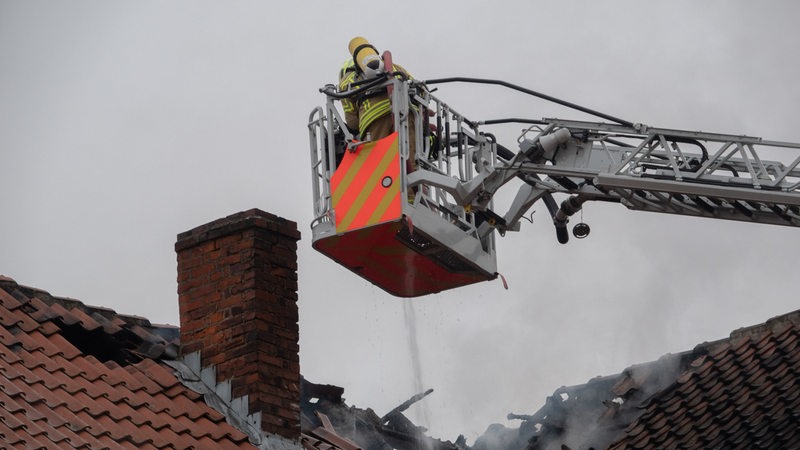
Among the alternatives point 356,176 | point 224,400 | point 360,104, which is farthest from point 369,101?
point 224,400

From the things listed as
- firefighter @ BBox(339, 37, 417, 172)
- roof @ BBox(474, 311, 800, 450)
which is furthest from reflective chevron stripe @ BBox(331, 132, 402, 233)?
roof @ BBox(474, 311, 800, 450)

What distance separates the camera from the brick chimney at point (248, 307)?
38.6ft

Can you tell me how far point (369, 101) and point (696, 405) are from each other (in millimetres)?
5098

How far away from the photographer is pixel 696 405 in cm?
1625

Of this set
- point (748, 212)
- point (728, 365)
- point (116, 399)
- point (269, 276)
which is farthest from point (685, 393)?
point (116, 399)

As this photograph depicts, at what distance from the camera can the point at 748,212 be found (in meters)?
13.0

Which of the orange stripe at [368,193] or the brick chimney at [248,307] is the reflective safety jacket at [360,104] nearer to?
the orange stripe at [368,193]

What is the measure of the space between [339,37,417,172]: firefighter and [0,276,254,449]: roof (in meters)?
2.24

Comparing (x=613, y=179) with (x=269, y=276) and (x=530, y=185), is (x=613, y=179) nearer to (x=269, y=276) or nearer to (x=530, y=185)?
(x=530, y=185)

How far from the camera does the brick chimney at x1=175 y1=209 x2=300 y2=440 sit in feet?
38.6

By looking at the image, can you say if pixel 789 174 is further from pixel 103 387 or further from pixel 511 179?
pixel 103 387

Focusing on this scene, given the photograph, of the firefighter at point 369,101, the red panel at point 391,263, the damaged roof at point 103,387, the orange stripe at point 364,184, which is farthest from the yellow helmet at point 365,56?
the damaged roof at point 103,387

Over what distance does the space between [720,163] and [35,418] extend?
5367 mm

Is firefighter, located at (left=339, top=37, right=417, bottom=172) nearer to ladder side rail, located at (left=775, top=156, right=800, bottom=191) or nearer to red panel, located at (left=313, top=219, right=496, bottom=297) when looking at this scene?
red panel, located at (left=313, top=219, right=496, bottom=297)
